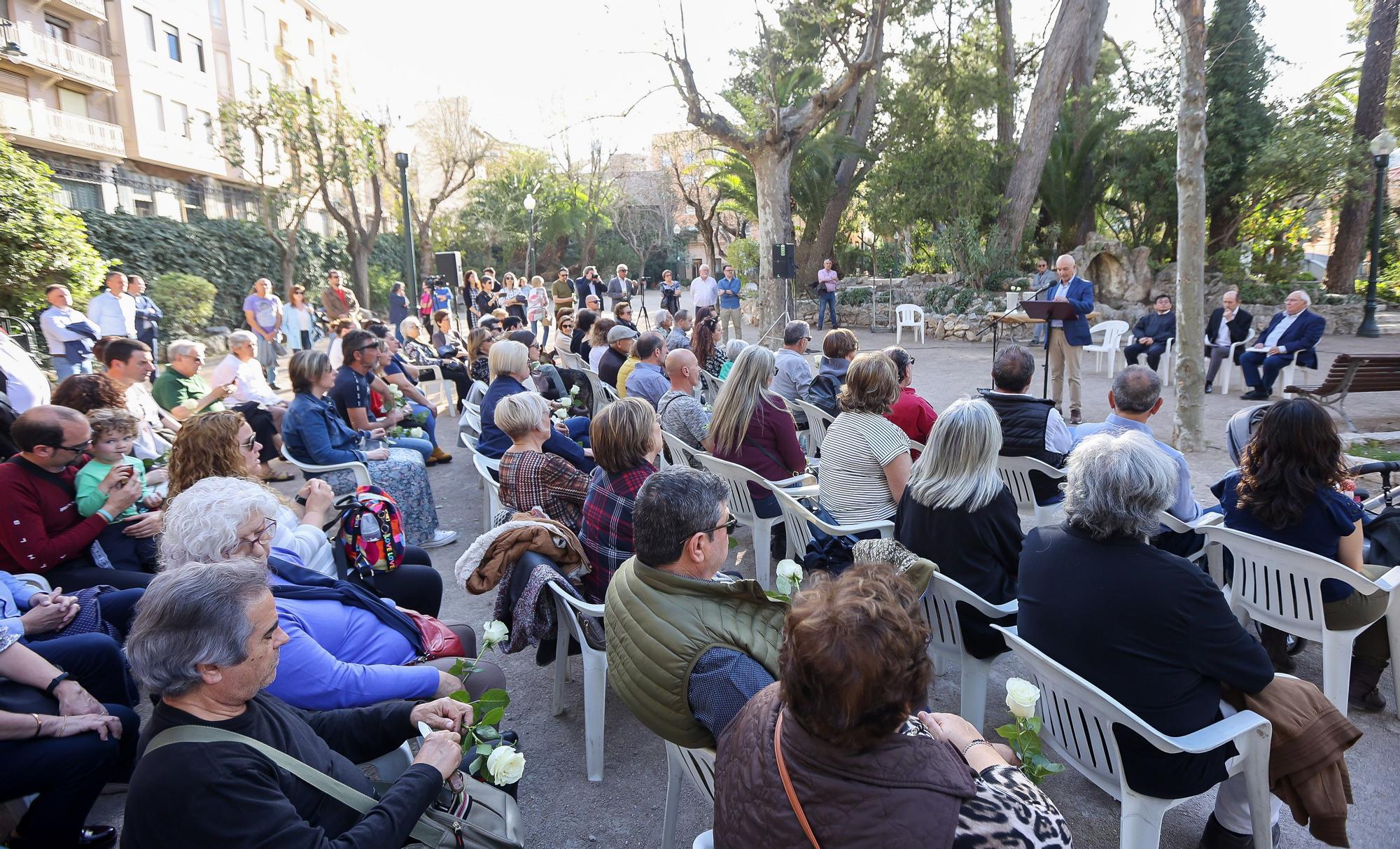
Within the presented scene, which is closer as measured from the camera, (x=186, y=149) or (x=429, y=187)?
(x=186, y=149)

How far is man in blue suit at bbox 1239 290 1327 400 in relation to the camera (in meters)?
8.28

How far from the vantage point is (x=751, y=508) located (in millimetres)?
4137

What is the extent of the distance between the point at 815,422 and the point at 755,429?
1.56 meters

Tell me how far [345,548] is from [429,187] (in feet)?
137

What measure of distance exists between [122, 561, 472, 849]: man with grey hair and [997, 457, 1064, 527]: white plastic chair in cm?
338

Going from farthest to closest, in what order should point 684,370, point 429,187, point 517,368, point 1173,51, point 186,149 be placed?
point 429,187, point 186,149, point 1173,51, point 517,368, point 684,370

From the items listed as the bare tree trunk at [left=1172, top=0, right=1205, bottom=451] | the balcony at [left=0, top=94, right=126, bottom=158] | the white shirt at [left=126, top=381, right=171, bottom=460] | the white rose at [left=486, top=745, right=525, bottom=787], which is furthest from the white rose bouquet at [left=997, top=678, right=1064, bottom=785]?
the balcony at [left=0, top=94, right=126, bottom=158]

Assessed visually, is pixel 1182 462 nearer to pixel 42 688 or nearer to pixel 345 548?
pixel 345 548

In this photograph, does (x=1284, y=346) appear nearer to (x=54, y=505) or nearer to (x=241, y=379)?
(x=241, y=379)

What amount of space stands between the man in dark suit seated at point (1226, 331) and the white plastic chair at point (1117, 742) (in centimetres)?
861

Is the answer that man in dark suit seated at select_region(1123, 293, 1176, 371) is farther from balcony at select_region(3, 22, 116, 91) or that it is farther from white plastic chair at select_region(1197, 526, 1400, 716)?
balcony at select_region(3, 22, 116, 91)

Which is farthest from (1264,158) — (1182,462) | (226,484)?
(226,484)

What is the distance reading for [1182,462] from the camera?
11.0 feet

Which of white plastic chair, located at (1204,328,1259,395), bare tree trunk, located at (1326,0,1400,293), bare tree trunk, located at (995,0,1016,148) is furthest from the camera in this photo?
bare tree trunk, located at (995,0,1016,148)
